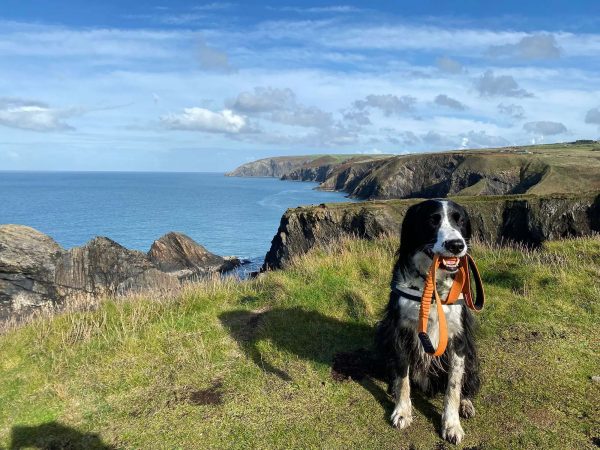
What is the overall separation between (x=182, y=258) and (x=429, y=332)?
41.5 metres

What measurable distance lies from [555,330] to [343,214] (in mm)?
43138

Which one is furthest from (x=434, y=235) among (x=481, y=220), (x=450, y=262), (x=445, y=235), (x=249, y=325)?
(x=481, y=220)

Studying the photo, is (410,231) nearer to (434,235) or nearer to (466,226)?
(434,235)

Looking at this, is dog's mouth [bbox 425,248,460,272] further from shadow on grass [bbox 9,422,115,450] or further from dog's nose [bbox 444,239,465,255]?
shadow on grass [bbox 9,422,115,450]

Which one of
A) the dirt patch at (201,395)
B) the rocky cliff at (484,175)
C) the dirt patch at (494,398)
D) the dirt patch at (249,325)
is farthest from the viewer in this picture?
the rocky cliff at (484,175)

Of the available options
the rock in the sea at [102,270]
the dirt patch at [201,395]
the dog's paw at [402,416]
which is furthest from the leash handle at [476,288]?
the rock in the sea at [102,270]

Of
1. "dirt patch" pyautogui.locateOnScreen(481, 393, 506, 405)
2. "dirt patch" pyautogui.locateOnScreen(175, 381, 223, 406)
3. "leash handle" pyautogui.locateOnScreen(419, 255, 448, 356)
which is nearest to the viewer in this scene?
"leash handle" pyautogui.locateOnScreen(419, 255, 448, 356)

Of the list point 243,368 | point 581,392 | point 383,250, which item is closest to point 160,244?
point 383,250

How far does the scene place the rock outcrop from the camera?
24188 millimetres

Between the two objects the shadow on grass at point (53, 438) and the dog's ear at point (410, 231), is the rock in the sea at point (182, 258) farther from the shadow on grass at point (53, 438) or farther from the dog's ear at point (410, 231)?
the dog's ear at point (410, 231)

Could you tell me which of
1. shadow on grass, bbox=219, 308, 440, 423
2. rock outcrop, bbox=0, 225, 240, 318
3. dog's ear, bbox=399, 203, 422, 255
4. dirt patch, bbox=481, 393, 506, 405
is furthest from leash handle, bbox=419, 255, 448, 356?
rock outcrop, bbox=0, 225, 240, 318

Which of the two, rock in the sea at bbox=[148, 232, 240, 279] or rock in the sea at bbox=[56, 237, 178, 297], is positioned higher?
rock in the sea at bbox=[56, 237, 178, 297]

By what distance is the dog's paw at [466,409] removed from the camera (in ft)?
17.2

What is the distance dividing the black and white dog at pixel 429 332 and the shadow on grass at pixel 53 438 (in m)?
3.57
